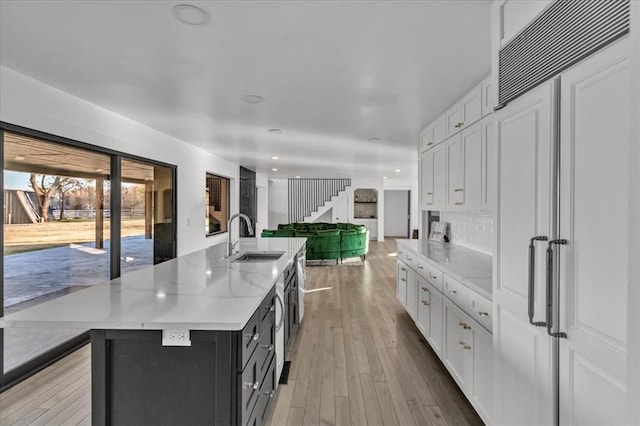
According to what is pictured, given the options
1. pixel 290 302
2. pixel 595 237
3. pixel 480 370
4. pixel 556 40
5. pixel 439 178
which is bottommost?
pixel 480 370

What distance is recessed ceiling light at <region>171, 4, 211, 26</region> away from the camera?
1815 millimetres

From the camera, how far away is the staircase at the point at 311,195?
13055 mm

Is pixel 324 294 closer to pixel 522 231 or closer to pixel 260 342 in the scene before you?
pixel 260 342

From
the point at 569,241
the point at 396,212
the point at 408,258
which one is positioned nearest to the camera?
the point at 569,241

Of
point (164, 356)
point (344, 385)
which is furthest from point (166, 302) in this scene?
point (344, 385)

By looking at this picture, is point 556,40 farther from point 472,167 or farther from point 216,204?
point 216,204

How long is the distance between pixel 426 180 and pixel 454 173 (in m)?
0.95

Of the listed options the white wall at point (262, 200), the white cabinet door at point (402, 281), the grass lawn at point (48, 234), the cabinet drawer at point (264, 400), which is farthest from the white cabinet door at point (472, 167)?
the white wall at point (262, 200)

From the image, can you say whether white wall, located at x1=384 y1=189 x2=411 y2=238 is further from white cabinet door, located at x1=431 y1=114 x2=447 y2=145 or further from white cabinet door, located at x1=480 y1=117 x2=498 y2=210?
white cabinet door, located at x1=480 y1=117 x2=498 y2=210

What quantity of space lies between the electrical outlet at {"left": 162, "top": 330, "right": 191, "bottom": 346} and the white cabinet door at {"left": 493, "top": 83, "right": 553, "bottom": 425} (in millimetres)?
1447

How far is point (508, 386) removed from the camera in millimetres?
1667

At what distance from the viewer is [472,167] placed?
298 cm

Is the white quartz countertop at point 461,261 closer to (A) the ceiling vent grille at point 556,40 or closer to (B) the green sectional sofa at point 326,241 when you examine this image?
(A) the ceiling vent grille at point 556,40

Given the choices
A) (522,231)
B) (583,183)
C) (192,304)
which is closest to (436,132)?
(522,231)
